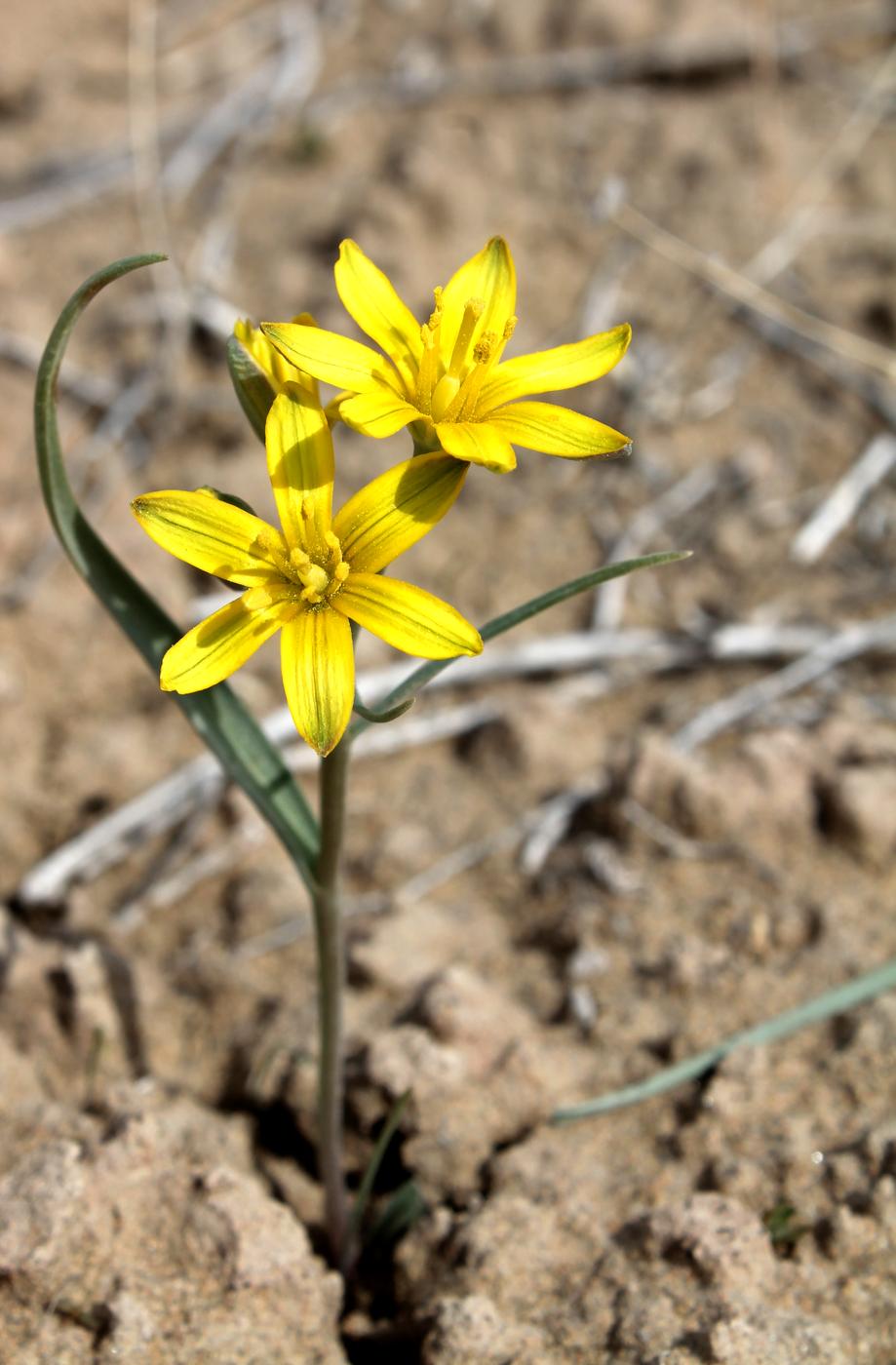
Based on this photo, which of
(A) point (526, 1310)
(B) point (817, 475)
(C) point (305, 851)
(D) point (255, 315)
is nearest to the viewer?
(C) point (305, 851)

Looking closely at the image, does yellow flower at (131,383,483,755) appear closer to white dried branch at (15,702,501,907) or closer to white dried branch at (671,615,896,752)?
white dried branch at (15,702,501,907)

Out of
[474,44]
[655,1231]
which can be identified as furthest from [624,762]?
[474,44]

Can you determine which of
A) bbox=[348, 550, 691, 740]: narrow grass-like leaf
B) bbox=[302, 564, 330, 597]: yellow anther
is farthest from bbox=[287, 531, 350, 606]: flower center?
bbox=[348, 550, 691, 740]: narrow grass-like leaf

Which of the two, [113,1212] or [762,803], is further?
[762,803]

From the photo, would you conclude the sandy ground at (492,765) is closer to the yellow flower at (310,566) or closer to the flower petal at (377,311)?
the yellow flower at (310,566)

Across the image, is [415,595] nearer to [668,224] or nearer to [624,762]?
[624,762]
